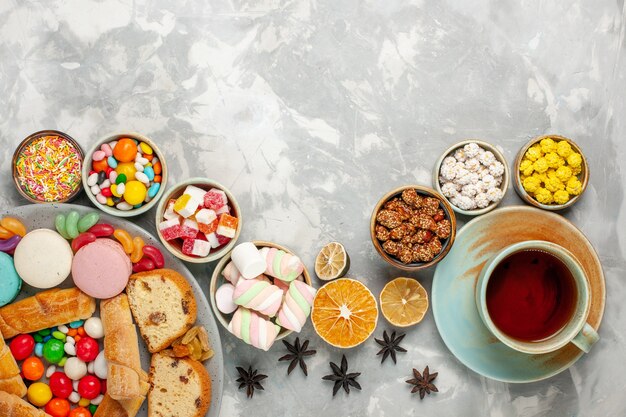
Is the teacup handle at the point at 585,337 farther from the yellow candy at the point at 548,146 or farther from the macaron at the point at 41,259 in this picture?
the macaron at the point at 41,259

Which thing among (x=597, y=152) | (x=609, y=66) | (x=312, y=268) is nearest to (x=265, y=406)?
(x=312, y=268)

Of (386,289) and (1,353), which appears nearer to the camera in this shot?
(1,353)

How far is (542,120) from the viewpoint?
2.39m

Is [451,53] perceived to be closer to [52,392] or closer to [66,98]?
[66,98]

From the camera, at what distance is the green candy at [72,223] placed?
2191 millimetres

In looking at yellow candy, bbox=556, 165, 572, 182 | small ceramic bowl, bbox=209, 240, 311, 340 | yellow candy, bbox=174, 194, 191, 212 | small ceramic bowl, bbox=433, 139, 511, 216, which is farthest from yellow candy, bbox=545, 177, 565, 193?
yellow candy, bbox=174, 194, 191, 212

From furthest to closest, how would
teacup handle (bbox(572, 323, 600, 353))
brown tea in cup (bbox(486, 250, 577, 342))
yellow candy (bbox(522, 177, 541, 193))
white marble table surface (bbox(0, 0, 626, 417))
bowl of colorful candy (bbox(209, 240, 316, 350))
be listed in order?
white marble table surface (bbox(0, 0, 626, 417)) → yellow candy (bbox(522, 177, 541, 193)) → bowl of colorful candy (bbox(209, 240, 316, 350)) → brown tea in cup (bbox(486, 250, 577, 342)) → teacup handle (bbox(572, 323, 600, 353))

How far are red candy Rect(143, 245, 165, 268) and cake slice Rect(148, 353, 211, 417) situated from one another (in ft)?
1.01

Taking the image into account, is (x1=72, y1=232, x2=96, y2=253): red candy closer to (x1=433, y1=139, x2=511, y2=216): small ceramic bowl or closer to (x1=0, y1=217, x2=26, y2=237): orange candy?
(x1=0, y1=217, x2=26, y2=237): orange candy

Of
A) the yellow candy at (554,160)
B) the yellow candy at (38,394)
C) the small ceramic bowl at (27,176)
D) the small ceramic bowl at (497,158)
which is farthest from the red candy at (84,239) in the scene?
the yellow candy at (554,160)

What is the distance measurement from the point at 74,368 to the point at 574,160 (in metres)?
1.83

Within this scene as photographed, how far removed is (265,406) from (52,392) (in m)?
0.74

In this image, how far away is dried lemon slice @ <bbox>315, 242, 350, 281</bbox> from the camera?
7.44 feet

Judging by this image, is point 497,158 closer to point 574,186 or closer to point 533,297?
point 574,186
